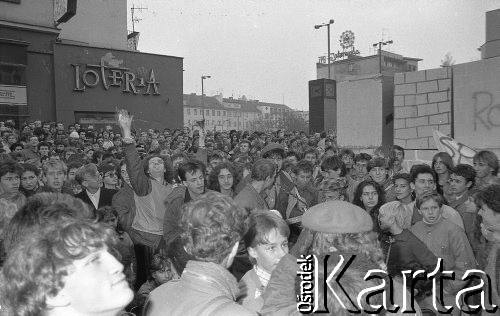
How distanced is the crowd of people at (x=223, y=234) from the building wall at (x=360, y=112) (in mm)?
1864

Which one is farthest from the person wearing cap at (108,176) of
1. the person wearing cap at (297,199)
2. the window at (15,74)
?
the window at (15,74)

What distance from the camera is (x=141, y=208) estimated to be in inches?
206

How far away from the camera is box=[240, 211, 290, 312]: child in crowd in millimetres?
2971

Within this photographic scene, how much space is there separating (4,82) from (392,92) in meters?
18.1

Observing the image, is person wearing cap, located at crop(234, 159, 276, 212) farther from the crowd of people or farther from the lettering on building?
the lettering on building

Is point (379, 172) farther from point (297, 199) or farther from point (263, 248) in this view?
point (263, 248)

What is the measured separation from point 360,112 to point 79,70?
18.5 m

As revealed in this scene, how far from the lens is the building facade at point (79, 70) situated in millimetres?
21094

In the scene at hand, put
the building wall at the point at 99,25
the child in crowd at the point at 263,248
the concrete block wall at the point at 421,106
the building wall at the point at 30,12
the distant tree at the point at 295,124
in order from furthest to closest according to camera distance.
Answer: the distant tree at the point at 295,124 < the building wall at the point at 99,25 < the building wall at the point at 30,12 < the concrete block wall at the point at 421,106 < the child in crowd at the point at 263,248

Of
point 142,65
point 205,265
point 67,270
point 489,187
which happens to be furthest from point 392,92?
point 142,65

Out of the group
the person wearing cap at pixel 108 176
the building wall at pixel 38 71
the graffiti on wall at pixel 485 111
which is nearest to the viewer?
the person wearing cap at pixel 108 176

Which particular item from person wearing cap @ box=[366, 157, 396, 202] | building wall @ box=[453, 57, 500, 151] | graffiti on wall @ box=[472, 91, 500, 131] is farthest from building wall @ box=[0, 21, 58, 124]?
graffiti on wall @ box=[472, 91, 500, 131]

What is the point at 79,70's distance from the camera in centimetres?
2392

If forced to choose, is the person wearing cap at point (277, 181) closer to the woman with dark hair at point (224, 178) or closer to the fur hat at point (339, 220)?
the woman with dark hair at point (224, 178)
